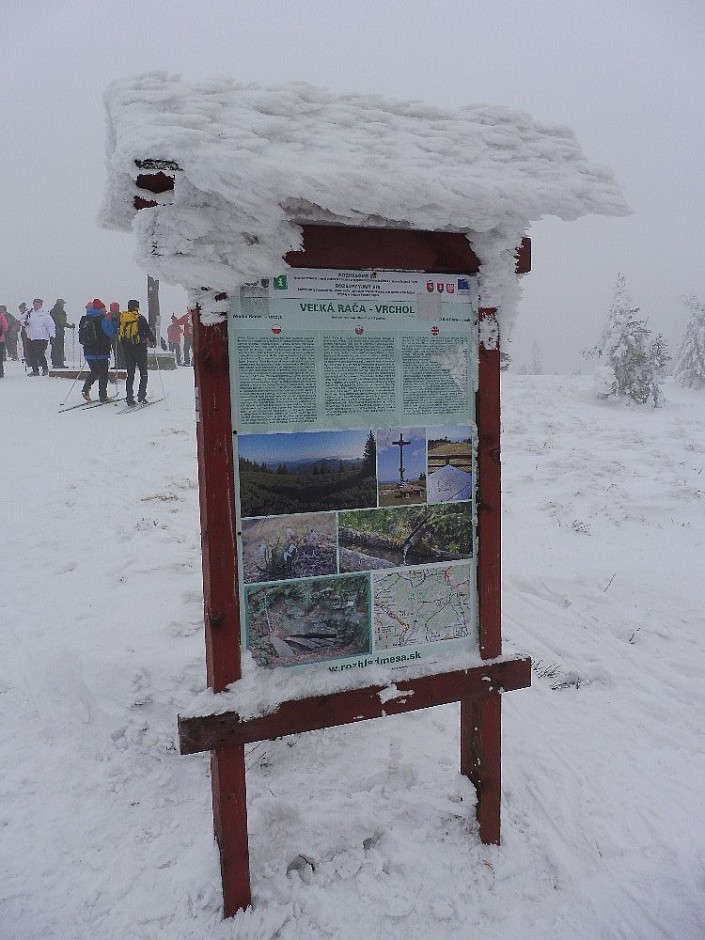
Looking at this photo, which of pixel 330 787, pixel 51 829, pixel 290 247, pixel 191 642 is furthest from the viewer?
pixel 191 642

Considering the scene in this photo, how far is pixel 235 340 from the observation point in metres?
2.28

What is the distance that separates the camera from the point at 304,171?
6.45 feet

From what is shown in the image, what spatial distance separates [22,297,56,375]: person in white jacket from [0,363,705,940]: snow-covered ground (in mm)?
14410

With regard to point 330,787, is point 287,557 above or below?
above

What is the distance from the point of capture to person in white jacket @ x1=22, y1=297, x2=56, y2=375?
1784 centimetres

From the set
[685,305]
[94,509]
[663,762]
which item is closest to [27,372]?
[94,509]

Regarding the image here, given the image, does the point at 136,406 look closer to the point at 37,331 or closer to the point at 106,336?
the point at 106,336

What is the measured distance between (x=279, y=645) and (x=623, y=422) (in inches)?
559

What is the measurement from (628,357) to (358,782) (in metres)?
19.3

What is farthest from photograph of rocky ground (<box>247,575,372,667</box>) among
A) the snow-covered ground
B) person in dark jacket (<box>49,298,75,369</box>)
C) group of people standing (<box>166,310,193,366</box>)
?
group of people standing (<box>166,310,193,366</box>)

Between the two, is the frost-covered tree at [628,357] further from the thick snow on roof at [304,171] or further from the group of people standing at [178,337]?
the thick snow on roof at [304,171]

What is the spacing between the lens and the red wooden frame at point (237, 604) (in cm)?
229

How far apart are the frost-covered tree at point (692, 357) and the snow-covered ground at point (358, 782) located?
987 inches

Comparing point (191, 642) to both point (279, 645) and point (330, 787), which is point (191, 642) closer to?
point (330, 787)
